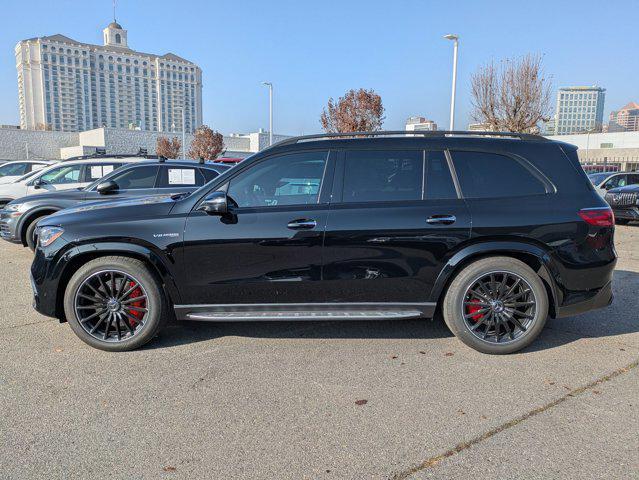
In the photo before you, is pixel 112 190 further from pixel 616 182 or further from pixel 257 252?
pixel 616 182

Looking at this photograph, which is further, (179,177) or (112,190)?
(179,177)

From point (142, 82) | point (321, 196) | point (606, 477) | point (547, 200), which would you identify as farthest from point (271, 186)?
point (142, 82)

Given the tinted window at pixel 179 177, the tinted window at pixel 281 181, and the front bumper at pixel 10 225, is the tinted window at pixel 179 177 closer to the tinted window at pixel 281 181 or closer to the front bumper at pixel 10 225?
the front bumper at pixel 10 225

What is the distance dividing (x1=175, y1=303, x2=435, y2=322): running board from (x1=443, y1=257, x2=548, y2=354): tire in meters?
0.26

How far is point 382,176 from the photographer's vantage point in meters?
4.29

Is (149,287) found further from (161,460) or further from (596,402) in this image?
(596,402)

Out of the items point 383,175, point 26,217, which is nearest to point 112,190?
point 26,217

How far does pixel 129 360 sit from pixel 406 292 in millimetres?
2357

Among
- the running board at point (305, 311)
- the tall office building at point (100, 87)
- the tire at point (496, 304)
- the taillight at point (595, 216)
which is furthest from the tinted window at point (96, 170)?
the tall office building at point (100, 87)

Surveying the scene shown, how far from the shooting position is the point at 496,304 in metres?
4.23

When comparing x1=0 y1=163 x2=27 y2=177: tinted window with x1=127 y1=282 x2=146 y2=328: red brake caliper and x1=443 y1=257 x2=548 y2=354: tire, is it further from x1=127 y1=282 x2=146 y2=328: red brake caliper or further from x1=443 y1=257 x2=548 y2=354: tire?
x1=443 y1=257 x2=548 y2=354: tire

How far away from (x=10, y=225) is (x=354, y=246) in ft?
22.9

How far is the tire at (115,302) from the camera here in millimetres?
4191

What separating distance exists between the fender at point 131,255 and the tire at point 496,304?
2344mm
